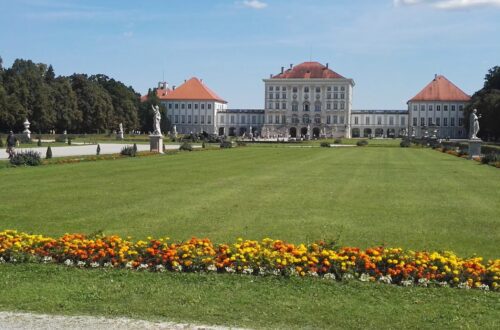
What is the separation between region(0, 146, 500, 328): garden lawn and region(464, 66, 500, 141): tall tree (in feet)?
136

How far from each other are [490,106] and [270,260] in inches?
2264

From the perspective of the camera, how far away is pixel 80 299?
16.4ft

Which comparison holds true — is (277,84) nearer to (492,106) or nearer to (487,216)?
(492,106)

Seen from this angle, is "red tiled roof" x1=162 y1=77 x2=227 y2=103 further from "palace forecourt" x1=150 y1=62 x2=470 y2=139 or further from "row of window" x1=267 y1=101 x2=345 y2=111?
"row of window" x1=267 y1=101 x2=345 y2=111

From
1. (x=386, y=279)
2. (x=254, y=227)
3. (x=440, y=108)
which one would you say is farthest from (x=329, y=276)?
(x=440, y=108)

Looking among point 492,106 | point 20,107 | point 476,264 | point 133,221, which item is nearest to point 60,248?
point 133,221

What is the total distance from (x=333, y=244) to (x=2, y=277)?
10.7 ft

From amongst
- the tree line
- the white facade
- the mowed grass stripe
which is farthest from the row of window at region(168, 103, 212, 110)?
the mowed grass stripe

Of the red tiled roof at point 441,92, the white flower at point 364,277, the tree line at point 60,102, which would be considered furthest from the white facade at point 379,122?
the white flower at point 364,277

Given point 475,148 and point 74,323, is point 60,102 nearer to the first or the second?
point 475,148

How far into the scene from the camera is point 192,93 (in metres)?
115

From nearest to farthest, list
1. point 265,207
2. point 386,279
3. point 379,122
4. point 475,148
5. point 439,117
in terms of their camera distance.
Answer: point 386,279 < point 265,207 < point 475,148 < point 439,117 < point 379,122

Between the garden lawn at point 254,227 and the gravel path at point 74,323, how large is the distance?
0.48 ft

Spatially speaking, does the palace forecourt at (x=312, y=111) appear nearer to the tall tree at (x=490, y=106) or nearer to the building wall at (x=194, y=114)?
the building wall at (x=194, y=114)
